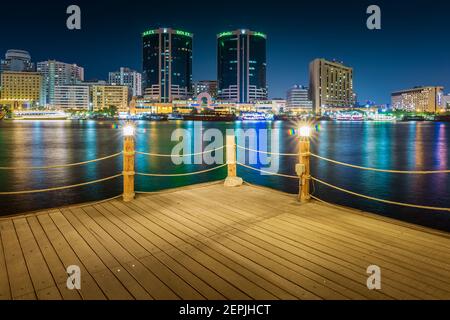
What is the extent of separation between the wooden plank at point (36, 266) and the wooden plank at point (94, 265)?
0.45 m

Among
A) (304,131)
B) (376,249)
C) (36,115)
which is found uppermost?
(36,115)

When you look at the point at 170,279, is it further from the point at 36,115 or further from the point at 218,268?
the point at 36,115

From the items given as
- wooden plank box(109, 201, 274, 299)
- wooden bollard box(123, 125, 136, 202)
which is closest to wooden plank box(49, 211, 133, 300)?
wooden plank box(109, 201, 274, 299)

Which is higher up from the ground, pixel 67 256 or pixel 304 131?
pixel 304 131

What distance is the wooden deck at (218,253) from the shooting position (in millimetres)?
4066

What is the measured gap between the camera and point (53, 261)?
481 cm

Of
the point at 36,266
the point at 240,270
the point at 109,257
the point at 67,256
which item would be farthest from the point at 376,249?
the point at 36,266

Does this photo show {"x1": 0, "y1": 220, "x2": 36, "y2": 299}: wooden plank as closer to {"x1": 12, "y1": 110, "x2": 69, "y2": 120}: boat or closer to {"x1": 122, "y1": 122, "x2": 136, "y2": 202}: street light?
{"x1": 122, "y1": 122, "x2": 136, "y2": 202}: street light

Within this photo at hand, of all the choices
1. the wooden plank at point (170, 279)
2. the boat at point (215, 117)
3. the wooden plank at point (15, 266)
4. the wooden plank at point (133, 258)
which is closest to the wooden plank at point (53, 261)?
the wooden plank at point (15, 266)

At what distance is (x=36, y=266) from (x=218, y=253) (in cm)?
243

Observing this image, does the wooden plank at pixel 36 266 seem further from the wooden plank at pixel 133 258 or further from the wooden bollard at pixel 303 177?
the wooden bollard at pixel 303 177
